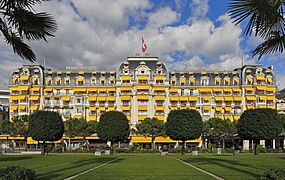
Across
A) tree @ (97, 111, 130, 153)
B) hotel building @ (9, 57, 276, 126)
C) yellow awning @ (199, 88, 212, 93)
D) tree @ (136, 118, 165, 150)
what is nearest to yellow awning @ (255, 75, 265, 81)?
hotel building @ (9, 57, 276, 126)

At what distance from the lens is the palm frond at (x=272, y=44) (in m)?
10.8

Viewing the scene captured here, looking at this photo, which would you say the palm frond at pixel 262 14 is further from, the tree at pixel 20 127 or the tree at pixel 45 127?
the tree at pixel 20 127

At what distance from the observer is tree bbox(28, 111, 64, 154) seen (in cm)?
5741

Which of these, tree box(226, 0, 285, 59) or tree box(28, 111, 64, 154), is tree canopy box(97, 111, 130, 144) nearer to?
tree box(28, 111, 64, 154)

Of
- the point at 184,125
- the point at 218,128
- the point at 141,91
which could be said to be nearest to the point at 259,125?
the point at 184,125

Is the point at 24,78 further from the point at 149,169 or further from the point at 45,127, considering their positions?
the point at 149,169

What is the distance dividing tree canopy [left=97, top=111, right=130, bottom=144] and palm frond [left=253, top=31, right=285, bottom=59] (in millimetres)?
48445

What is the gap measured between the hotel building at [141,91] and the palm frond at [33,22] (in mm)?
74408

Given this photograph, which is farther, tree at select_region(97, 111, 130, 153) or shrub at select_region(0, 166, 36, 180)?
tree at select_region(97, 111, 130, 153)

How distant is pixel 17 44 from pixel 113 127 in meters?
47.8

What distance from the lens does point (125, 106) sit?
286 feet

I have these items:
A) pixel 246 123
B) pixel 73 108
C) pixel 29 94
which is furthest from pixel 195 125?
pixel 29 94

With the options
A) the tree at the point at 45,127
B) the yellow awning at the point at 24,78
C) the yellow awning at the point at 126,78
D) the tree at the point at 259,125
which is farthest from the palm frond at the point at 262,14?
the yellow awning at the point at 24,78

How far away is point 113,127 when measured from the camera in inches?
2302
